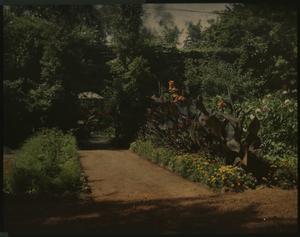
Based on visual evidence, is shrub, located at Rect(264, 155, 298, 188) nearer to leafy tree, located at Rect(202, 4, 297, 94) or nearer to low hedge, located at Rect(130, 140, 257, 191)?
low hedge, located at Rect(130, 140, 257, 191)

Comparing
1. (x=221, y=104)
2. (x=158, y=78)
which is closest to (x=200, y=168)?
(x=221, y=104)

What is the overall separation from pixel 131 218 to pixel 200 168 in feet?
9.79

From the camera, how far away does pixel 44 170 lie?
35.8 feet

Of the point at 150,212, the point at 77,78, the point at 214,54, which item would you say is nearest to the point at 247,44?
the point at 214,54

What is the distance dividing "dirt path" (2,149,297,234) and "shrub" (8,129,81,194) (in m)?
0.46

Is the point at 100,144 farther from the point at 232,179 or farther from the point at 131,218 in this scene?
the point at 131,218

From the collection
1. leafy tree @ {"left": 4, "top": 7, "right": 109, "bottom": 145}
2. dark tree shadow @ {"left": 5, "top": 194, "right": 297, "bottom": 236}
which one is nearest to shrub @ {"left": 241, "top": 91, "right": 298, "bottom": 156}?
dark tree shadow @ {"left": 5, "top": 194, "right": 297, "bottom": 236}

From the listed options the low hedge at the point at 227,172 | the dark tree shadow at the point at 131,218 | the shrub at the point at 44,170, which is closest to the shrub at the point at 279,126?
the low hedge at the point at 227,172

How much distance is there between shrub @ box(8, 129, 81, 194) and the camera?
10.6 meters

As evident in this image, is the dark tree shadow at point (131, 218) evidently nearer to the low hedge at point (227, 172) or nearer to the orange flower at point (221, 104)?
the low hedge at point (227, 172)

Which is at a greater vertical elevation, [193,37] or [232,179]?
[193,37]

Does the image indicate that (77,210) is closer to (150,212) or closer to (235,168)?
(150,212)

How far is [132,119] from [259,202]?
5480 mm

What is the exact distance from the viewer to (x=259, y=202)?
9.88m
